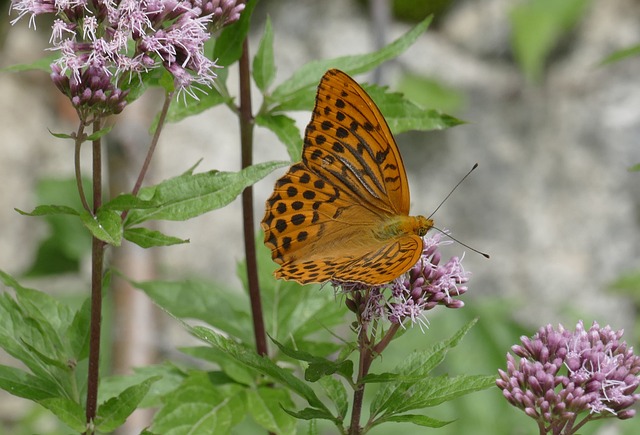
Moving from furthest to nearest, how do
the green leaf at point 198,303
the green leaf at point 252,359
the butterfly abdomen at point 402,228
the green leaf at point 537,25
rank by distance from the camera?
the green leaf at point 537,25, the green leaf at point 198,303, the butterfly abdomen at point 402,228, the green leaf at point 252,359

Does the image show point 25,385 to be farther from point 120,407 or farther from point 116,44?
point 116,44

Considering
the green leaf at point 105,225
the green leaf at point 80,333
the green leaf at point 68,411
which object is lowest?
the green leaf at point 68,411

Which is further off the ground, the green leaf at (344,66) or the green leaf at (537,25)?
the green leaf at (537,25)

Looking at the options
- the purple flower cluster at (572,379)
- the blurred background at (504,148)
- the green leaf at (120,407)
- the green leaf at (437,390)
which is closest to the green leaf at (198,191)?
the green leaf at (120,407)

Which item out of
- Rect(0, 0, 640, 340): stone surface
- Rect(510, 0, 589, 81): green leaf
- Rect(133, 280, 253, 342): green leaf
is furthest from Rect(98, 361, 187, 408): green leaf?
Rect(510, 0, 589, 81): green leaf

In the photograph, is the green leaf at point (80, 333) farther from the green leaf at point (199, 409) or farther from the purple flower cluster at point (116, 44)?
the purple flower cluster at point (116, 44)

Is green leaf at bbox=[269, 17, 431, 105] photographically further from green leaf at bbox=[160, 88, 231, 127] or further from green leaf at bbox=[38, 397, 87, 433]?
green leaf at bbox=[38, 397, 87, 433]

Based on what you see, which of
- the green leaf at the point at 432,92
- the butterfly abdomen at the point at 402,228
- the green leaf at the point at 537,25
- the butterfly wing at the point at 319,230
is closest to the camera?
the butterfly wing at the point at 319,230
